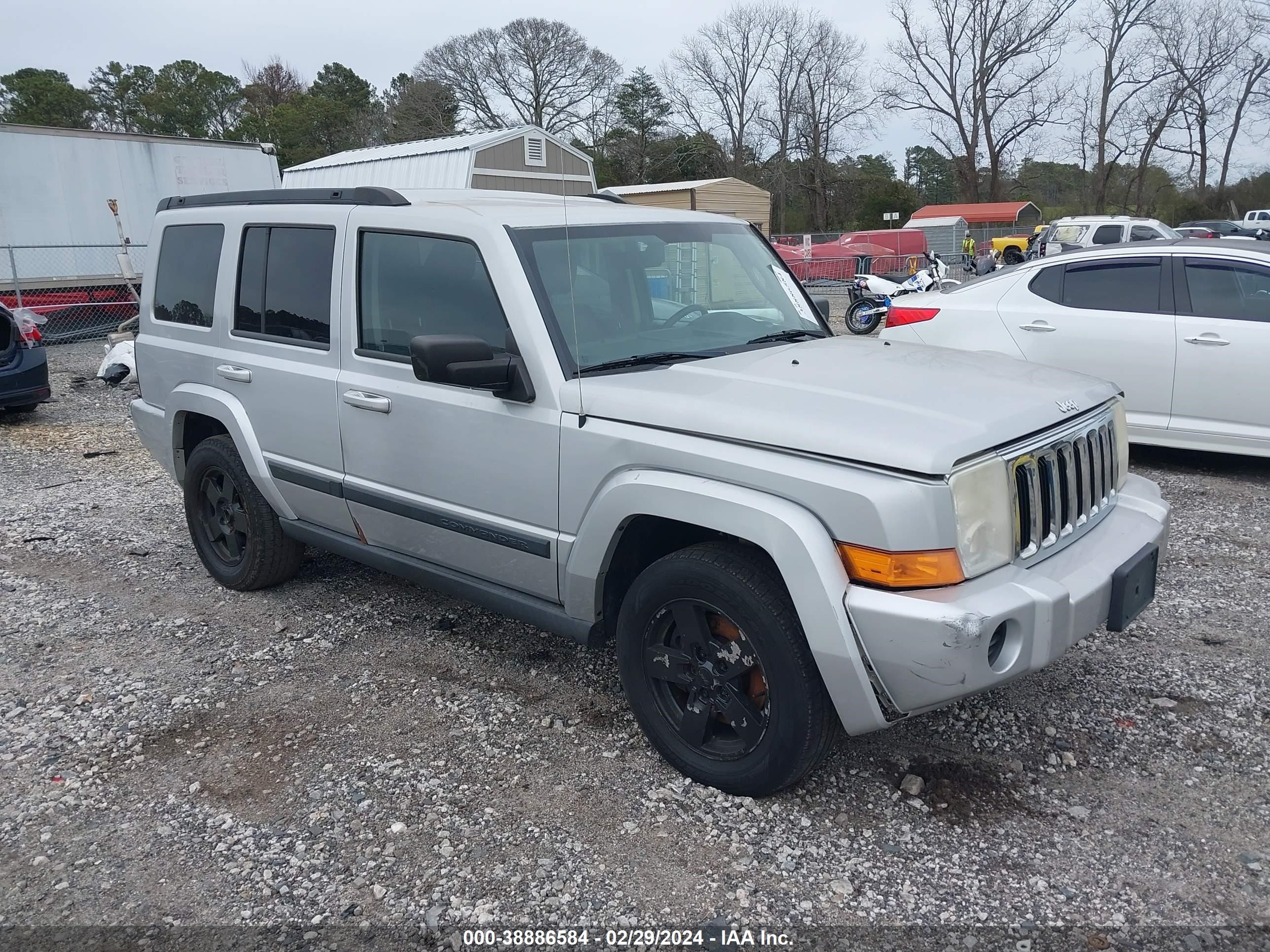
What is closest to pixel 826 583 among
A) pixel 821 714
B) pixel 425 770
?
pixel 821 714

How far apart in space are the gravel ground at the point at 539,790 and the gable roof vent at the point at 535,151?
55.1 ft

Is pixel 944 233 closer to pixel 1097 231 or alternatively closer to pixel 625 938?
pixel 1097 231

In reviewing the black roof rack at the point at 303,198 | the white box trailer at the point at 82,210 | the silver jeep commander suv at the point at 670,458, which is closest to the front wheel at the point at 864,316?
the white box trailer at the point at 82,210

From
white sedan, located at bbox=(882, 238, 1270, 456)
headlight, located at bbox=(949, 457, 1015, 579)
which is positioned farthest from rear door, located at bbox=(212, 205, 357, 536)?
white sedan, located at bbox=(882, 238, 1270, 456)

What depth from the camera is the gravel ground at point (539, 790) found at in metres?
2.72

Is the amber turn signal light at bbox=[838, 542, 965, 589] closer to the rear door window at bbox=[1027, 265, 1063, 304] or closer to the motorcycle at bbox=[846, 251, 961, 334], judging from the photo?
the rear door window at bbox=[1027, 265, 1063, 304]

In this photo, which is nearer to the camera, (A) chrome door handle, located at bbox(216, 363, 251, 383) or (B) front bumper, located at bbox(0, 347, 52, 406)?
(A) chrome door handle, located at bbox(216, 363, 251, 383)

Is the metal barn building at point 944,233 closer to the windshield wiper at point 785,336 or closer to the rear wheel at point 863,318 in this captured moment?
the rear wheel at point 863,318

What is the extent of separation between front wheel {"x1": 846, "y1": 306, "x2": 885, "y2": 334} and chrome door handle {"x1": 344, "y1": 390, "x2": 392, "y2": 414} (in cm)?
1264

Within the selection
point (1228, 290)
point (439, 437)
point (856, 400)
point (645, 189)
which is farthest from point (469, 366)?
point (645, 189)

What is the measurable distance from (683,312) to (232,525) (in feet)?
9.15

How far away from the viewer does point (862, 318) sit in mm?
15750

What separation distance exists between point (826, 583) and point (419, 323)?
2007mm

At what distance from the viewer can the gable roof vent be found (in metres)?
20.0
